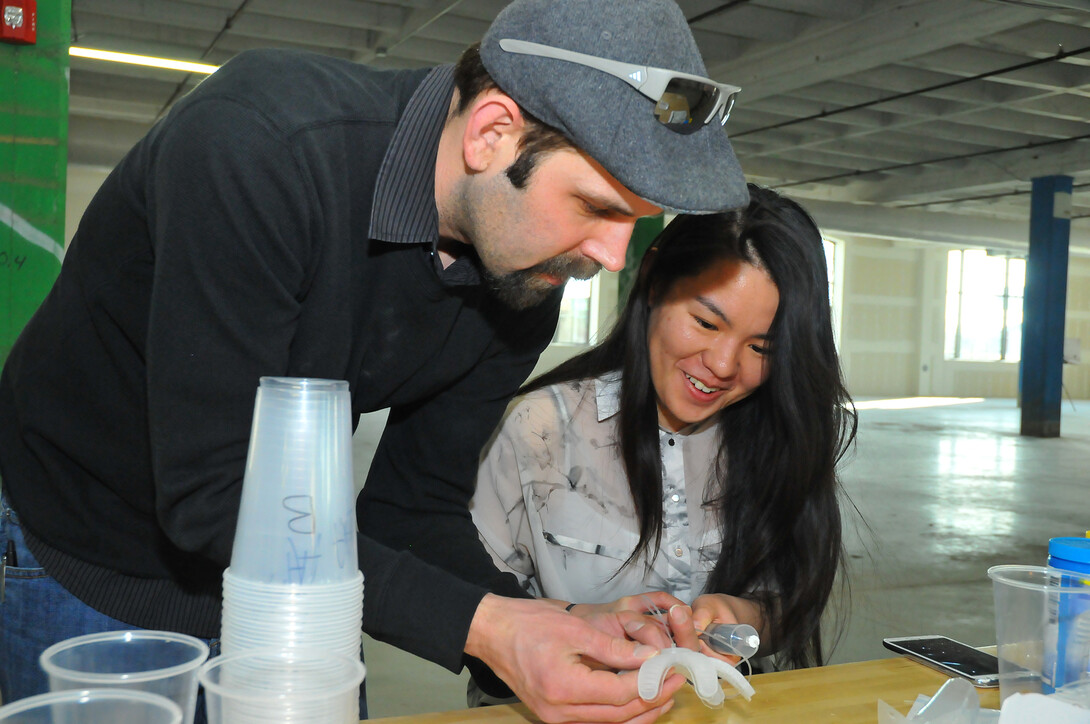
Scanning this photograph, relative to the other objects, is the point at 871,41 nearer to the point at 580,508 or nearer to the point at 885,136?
the point at 885,136

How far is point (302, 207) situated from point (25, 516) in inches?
21.0

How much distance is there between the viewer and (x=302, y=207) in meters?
0.93

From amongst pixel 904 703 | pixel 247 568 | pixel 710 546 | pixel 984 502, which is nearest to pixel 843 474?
pixel 984 502

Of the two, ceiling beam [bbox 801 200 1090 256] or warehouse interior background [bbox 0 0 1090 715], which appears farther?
ceiling beam [bbox 801 200 1090 256]

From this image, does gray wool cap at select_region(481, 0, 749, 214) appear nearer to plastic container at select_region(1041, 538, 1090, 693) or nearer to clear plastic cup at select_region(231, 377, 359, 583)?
clear plastic cup at select_region(231, 377, 359, 583)

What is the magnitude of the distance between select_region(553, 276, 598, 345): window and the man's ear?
13268mm

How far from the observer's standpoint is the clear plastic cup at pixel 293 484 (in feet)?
2.21

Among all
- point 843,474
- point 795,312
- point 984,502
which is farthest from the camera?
point 843,474

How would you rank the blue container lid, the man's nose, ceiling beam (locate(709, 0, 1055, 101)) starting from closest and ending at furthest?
1. the blue container lid
2. the man's nose
3. ceiling beam (locate(709, 0, 1055, 101))

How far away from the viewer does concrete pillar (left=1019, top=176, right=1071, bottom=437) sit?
10547 millimetres

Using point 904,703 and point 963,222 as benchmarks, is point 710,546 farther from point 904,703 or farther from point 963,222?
point 963,222

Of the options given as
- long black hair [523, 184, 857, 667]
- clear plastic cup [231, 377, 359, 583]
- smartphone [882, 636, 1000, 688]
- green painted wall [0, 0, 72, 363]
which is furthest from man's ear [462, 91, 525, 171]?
green painted wall [0, 0, 72, 363]

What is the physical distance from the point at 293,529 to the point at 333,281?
1.34ft

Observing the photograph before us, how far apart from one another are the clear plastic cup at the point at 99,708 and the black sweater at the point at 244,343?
0.22 m
